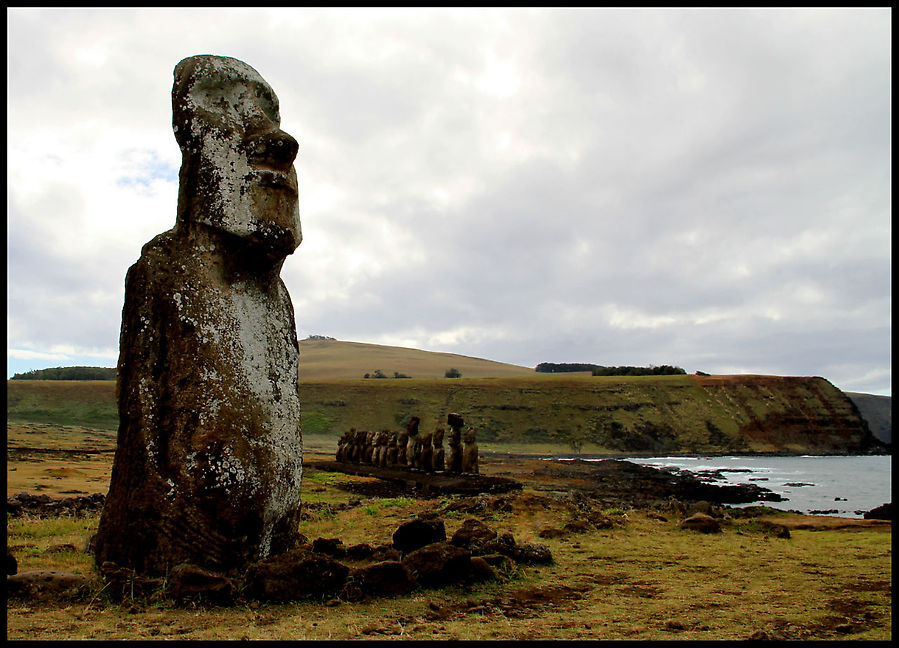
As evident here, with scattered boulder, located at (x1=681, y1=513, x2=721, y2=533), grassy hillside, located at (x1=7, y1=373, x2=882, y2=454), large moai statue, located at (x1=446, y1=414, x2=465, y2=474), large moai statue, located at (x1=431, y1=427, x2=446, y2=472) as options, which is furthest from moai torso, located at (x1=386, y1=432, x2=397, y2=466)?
grassy hillside, located at (x1=7, y1=373, x2=882, y2=454)

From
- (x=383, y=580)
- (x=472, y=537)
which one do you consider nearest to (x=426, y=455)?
(x=472, y=537)

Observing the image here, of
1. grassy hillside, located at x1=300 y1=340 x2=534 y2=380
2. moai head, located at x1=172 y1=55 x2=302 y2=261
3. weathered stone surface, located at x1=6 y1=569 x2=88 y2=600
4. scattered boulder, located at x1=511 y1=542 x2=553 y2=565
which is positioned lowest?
scattered boulder, located at x1=511 y1=542 x2=553 y2=565

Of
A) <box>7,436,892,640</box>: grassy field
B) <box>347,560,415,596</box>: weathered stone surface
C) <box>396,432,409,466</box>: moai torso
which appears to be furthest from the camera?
<box>396,432,409,466</box>: moai torso

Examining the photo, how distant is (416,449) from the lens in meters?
22.5

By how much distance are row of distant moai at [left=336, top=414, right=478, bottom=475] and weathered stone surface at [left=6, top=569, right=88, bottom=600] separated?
1605 centimetres

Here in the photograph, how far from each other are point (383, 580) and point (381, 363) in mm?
115534

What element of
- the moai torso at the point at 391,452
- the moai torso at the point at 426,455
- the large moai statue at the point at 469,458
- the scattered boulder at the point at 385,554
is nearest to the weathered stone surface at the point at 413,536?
the scattered boulder at the point at 385,554

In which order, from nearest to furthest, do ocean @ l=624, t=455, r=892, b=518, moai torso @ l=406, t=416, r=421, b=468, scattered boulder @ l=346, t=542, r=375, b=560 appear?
scattered boulder @ l=346, t=542, r=375, b=560
ocean @ l=624, t=455, r=892, b=518
moai torso @ l=406, t=416, r=421, b=468

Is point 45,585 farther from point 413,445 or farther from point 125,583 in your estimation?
point 413,445

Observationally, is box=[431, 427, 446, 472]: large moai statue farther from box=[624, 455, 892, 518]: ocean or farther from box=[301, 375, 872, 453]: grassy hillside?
box=[301, 375, 872, 453]: grassy hillside

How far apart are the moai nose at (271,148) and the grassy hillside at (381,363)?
9505 cm

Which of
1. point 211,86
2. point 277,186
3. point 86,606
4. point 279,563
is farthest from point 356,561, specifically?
point 211,86

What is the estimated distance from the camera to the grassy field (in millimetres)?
3957

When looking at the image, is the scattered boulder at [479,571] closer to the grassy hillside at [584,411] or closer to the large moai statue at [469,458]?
the large moai statue at [469,458]
